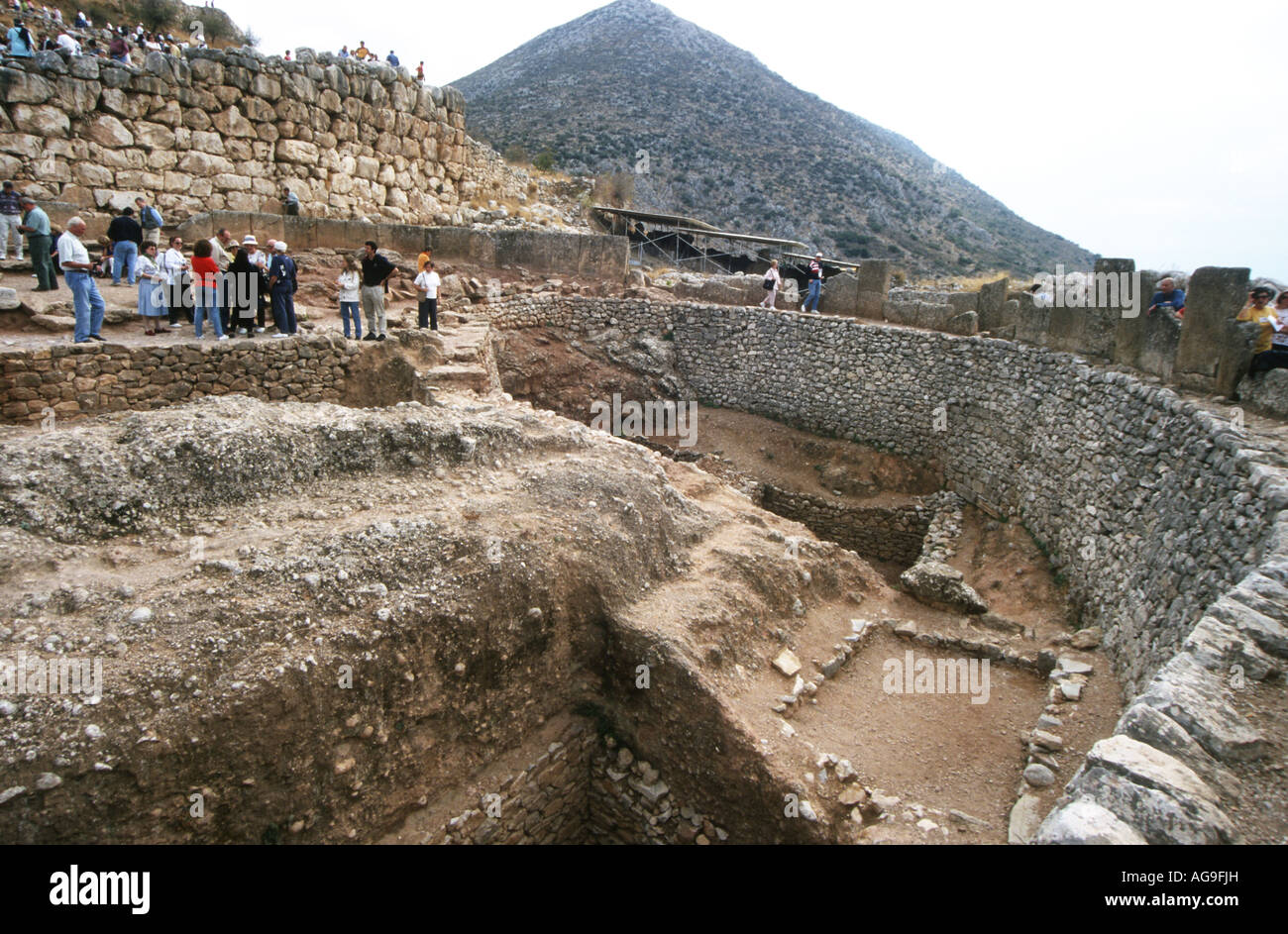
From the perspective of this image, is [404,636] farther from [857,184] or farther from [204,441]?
[857,184]

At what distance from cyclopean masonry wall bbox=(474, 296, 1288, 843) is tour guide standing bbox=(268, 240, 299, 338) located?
653cm

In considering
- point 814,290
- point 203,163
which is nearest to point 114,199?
point 203,163

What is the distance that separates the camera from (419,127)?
48.0ft

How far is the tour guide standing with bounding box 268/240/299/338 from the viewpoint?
26.4ft

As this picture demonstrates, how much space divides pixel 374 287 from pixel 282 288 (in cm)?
106

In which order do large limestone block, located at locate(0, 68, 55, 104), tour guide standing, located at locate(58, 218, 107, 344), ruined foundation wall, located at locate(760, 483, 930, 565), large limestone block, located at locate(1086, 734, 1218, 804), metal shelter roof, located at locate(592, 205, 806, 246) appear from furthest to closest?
metal shelter roof, located at locate(592, 205, 806, 246) < ruined foundation wall, located at locate(760, 483, 930, 565) < large limestone block, located at locate(0, 68, 55, 104) < tour guide standing, located at locate(58, 218, 107, 344) < large limestone block, located at locate(1086, 734, 1218, 804)

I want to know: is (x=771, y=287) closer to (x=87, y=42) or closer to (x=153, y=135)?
(x=153, y=135)

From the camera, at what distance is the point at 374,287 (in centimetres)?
888

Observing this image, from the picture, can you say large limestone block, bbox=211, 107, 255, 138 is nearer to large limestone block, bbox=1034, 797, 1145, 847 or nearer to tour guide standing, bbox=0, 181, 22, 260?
tour guide standing, bbox=0, 181, 22, 260

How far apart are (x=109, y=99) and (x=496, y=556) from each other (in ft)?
34.0

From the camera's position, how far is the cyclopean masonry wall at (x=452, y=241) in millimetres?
11719

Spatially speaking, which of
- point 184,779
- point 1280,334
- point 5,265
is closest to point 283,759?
point 184,779

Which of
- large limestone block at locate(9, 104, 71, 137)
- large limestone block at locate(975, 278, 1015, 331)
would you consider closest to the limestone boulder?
large limestone block at locate(975, 278, 1015, 331)

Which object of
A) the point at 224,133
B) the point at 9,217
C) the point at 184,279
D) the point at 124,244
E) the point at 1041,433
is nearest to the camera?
the point at 184,279
